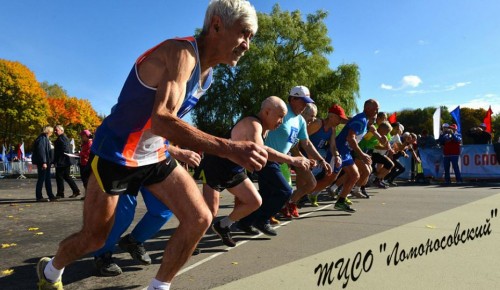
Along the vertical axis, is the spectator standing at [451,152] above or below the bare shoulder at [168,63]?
Answer: below

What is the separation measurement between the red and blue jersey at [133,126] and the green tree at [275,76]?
27.2 metres

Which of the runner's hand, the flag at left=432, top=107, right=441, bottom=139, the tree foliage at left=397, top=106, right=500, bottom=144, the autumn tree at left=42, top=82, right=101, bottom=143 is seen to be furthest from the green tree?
the tree foliage at left=397, top=106, right=500, bottom=144

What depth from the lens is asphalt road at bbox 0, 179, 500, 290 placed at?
304cm

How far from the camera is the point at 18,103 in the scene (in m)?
43.4

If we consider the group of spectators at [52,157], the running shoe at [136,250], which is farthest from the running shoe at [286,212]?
the group of spectators at [52,157]

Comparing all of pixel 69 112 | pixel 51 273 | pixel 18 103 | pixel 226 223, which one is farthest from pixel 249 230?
pixel 69 112

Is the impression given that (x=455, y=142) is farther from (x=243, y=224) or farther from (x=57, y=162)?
(x=57, y=162)

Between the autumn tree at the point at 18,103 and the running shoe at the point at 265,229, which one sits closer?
the running shoe at the point at 265,229

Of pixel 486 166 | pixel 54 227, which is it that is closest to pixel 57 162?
pixel 54 227

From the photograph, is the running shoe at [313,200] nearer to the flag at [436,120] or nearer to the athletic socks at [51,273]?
the athletic socks at [51,273]

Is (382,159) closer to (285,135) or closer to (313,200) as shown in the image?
(313,200)

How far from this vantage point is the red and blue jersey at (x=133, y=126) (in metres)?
2.32

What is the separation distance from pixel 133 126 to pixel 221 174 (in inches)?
71.8

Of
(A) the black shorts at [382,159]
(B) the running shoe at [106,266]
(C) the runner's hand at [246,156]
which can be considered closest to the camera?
(C) the runner's hand at [246,156]
